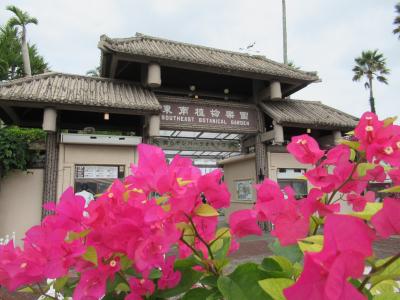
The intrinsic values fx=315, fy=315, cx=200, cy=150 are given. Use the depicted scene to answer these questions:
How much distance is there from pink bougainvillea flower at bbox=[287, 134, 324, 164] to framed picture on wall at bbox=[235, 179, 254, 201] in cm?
1001

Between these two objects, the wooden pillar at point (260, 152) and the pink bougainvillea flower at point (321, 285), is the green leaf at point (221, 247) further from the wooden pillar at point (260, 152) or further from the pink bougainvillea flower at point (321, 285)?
the wooden pillar at point (260, 152)

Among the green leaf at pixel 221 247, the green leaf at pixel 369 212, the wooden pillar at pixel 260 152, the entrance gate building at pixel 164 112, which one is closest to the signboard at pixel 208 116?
the entrance gate building at pixel 164 112

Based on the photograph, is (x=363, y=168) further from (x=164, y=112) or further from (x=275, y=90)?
(x=275, y=90)

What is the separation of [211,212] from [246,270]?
14 centimetres

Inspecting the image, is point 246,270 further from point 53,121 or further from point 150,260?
point 53,121

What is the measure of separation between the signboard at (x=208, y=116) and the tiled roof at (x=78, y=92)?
2.45 ft

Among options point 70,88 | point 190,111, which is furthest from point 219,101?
point 70,88

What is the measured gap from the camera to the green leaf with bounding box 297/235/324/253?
436 mm

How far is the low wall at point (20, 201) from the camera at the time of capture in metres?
7.52

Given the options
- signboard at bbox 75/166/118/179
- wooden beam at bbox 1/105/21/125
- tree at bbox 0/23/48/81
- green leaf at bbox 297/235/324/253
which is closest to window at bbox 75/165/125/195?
signboard at bbox 75/166/118/179

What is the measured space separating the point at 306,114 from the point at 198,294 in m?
10.1

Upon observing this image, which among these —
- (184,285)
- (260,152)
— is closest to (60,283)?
(184,285)

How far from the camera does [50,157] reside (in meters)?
7.77

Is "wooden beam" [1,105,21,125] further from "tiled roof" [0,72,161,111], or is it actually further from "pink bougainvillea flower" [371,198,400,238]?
"pink bougainvillea flower" [371,198,400,238]
